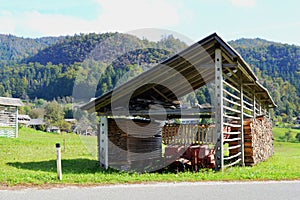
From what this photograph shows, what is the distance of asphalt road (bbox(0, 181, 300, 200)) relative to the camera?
28.0ft

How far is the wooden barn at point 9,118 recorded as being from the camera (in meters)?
32.6

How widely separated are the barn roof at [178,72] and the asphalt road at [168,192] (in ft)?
15.0

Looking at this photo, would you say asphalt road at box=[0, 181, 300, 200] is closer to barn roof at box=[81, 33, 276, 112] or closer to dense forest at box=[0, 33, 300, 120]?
barn roof at box=[81, 33, 276, 112]

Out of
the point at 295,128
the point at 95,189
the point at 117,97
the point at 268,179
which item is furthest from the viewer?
the point at 295,128

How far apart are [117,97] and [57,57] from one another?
9439cm

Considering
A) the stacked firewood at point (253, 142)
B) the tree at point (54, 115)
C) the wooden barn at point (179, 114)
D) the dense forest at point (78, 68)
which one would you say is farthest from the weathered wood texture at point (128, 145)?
the dense forest at point (78, 68)

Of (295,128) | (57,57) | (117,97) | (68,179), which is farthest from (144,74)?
(57,57)

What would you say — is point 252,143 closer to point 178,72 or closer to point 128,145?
point 178,72

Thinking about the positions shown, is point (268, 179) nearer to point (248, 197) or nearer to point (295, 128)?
point (248, 197)

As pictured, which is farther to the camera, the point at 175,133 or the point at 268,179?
the point at 175,133

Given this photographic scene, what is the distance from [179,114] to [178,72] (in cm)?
189

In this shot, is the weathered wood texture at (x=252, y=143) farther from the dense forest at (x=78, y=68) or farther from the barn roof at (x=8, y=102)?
the dense forest at (x=78, y=68)

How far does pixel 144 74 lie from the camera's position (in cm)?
1350

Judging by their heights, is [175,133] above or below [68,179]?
above
